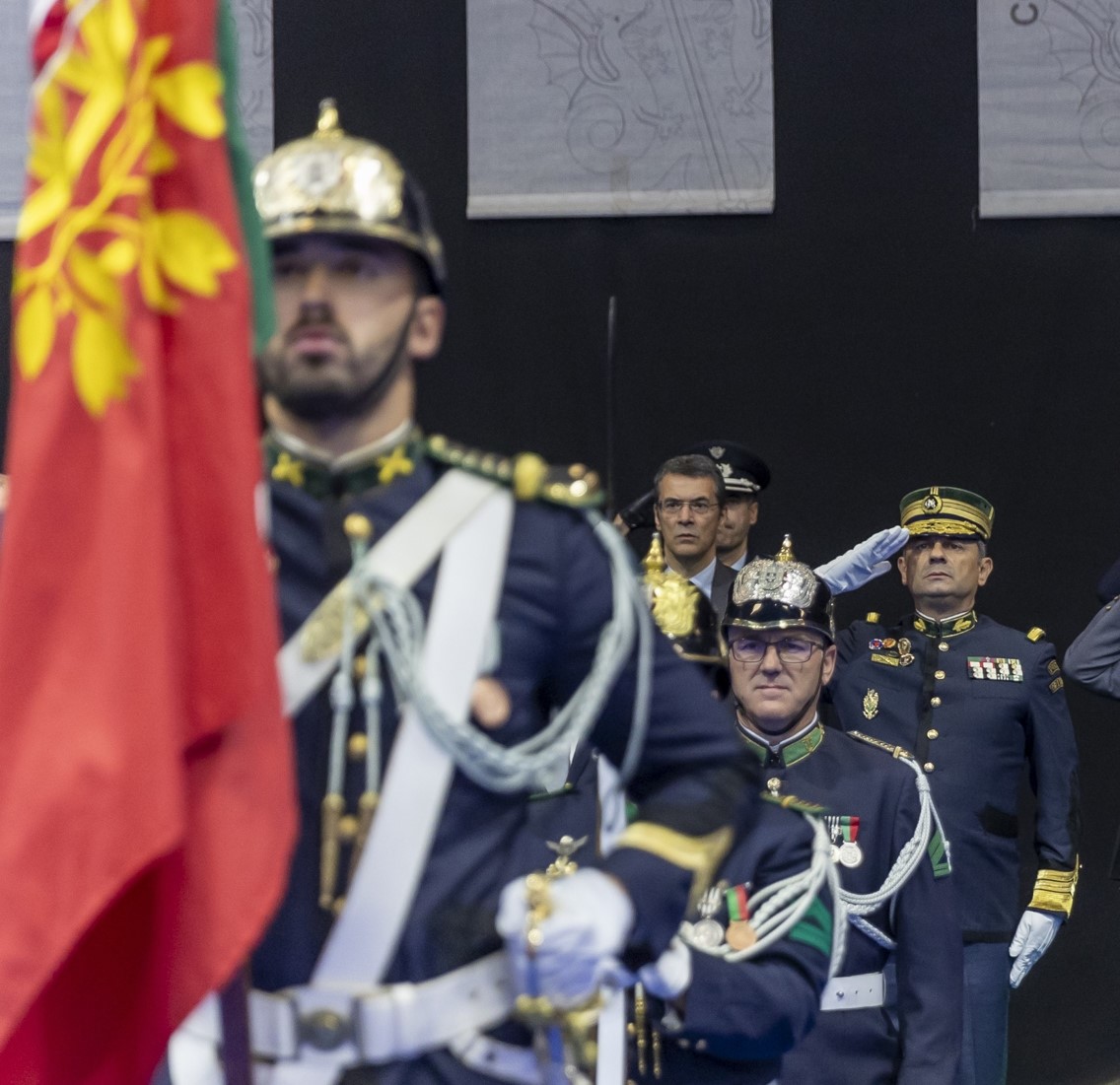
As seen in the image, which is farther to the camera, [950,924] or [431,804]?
[950,924]

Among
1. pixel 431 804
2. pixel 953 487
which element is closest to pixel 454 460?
pixel 431 804

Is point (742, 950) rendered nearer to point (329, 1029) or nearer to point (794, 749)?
point (794, 749)

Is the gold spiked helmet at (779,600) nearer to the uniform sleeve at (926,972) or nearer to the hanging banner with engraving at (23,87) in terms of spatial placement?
the uniform sleeve at (926,972)

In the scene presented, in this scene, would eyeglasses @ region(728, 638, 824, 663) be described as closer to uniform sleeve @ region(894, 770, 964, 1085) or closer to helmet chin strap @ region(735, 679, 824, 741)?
helmet chin strap @ region(735, 679, 824, 741)

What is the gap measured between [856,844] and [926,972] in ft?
0.88

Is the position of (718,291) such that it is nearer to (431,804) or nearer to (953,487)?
(953,487)

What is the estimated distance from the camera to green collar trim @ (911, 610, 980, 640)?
6.11 meters

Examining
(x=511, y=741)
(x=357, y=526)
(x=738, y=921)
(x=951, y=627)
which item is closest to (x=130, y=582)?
(x=357, y=526)

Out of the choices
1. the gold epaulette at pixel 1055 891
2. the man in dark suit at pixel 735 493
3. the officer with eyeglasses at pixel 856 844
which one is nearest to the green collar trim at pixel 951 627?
the man in dark suit at pixel 735 493

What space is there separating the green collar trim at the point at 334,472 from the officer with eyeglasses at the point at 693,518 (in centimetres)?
365

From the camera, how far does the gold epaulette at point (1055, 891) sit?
5.98 metres

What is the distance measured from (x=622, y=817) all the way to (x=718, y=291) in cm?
367

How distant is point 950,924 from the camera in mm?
4332

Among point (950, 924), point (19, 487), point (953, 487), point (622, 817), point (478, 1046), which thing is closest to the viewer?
point (19, 487)
